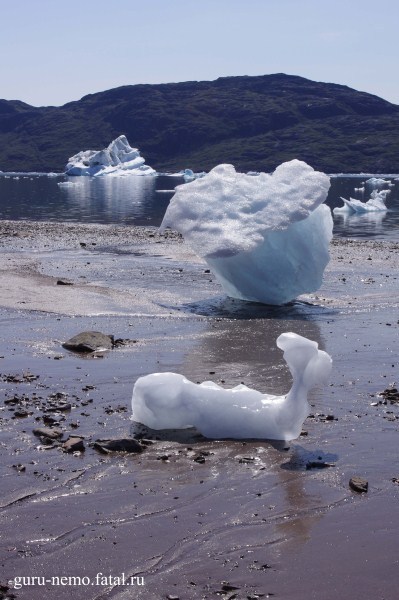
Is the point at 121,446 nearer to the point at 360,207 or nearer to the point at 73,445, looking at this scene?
the point at 73,445

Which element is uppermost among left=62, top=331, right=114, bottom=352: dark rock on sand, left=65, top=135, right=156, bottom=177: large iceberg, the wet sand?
left=65, top=135, right=156, bottom=177: large iceberg

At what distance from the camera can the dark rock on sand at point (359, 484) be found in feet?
30.5

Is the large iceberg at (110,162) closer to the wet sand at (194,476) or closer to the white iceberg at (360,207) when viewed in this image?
the white iceberg at (360,207)

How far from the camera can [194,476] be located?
381 inches

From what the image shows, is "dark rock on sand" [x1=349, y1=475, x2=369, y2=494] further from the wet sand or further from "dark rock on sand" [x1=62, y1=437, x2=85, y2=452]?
"dark rock on sand" [x1=62, y1=437, x2=85, y2=452]

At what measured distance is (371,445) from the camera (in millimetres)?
10742

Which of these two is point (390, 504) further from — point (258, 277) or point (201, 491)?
point (258, 277)

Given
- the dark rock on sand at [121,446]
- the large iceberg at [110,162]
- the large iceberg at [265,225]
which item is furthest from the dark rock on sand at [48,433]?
the large iceberg at [110,162]

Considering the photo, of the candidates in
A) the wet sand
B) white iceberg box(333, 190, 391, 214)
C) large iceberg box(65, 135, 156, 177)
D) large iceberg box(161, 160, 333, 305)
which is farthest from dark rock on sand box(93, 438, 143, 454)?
large iceberg box(65, 135, 156, 177)

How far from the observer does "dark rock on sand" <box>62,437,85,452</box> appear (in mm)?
10320

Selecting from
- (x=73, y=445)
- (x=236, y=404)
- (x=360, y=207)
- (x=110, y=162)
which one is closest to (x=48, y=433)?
(x=73, y=445)

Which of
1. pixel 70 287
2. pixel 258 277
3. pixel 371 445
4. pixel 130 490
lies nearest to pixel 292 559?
pixel 130 490

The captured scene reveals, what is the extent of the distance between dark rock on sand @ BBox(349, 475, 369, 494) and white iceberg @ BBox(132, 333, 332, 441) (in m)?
1.48

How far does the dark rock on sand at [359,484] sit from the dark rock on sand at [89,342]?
24.1ft
